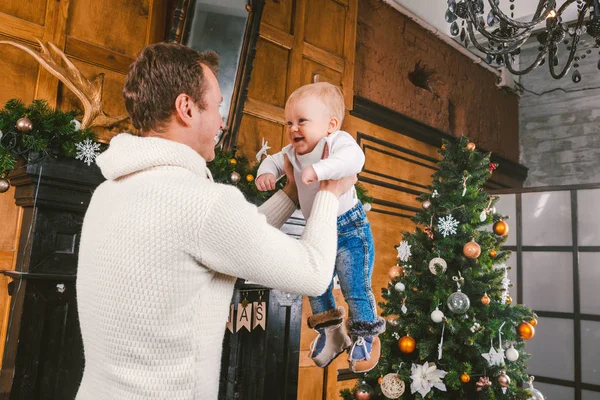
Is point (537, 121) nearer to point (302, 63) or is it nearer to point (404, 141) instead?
point (404, 141)

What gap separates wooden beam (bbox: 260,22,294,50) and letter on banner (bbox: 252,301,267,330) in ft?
6.41

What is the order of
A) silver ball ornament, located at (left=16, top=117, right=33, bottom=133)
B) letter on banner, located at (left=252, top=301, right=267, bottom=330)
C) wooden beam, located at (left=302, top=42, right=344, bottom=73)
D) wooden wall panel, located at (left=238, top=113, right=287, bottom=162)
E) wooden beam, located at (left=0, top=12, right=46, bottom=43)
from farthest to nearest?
wooden beam, located at (left=302, top=42, right=344, bottom=73) → wooden wall panel, located at (left=238, top=113, right=287, bottom=162) → letter on banner, located at (left=252, top=301, right=267, bottom=330) → wooden beam, located at (left=0, top=12, right=46, bottom=43) → silver ball ornament, located at (left=16, top=117, right=33, bottom=133)

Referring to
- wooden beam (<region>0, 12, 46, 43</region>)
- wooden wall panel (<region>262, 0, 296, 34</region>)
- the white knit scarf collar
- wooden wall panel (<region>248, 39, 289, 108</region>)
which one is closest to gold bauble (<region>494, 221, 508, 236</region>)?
wooden wall panel (<region>248, 39, 289, 108</region>)

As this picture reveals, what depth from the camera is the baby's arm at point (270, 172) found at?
4.29 feet

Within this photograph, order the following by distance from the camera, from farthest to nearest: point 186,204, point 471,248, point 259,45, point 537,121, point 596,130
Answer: point 537,121 < point 596,130 < point 259,45 < point 471,248 < point 186,204

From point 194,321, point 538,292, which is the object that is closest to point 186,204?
point 194,321

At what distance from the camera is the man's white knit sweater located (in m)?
0.88

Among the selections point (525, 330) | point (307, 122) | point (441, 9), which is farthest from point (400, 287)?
point (441, 9)

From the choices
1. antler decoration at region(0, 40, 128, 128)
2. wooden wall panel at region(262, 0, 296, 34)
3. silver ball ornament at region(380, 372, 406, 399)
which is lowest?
silver ball ornament at region(380, 372, 406, 399)

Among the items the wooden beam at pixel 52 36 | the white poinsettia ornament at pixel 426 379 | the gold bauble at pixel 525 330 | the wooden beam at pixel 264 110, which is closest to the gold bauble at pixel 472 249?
the gold bauble at pixel 525 330

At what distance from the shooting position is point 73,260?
7.45 feet

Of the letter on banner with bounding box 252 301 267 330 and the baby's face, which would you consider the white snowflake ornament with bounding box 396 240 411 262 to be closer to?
the letter on banner with bounding box 252 301 267 330

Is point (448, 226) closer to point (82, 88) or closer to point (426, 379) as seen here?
point (426, 379)

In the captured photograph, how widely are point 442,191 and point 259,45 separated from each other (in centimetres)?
172
